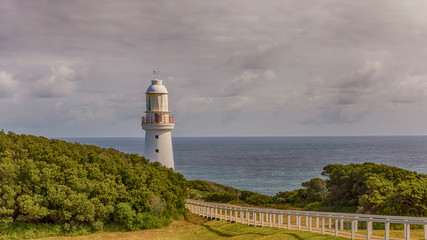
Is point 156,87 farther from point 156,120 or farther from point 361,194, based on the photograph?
point 361,194

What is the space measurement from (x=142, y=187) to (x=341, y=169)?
1783 centimetres

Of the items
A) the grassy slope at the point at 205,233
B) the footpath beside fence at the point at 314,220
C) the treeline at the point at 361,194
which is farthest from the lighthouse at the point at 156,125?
the grassy slope at the point at 205,233

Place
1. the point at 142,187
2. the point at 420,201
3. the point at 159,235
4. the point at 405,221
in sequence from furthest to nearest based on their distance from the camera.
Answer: the point at 142,187, the point at 159,235, the point at 420,201, the point at 405,221

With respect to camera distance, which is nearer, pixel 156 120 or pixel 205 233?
pixel 205 233

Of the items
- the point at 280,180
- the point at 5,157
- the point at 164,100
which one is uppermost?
the point at 164,100

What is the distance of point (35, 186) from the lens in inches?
910

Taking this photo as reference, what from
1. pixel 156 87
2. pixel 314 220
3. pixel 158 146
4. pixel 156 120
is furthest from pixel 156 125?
pixel 314 220

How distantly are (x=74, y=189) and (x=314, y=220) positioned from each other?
48.4ft

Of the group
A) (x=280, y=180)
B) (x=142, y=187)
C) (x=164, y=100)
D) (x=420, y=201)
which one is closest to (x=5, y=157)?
(x=142, y=187)

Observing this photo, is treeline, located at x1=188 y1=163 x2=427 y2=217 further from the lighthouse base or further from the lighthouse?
the lighthouse

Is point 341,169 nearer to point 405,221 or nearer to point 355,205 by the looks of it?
point 355,205

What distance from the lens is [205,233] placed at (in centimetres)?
2228

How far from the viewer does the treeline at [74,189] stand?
2250cm

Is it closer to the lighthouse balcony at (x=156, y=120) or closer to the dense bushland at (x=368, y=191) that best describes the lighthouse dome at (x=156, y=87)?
the lighthouse balcony at (x=156, y=120)
